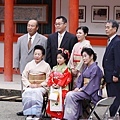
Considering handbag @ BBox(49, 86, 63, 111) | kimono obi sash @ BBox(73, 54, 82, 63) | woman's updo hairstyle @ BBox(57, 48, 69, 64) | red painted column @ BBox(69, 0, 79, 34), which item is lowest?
handbag @ BBox(49, 86, 63, 111)

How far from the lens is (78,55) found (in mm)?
9164

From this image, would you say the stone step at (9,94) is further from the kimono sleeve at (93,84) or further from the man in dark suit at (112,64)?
the man in dark suit at (112,64)

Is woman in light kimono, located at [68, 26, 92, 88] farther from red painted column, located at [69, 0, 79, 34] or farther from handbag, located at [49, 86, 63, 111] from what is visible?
red painted column, located at [69, 0, 79, 34]

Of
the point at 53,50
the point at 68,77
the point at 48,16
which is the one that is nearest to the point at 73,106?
the point at 68,77

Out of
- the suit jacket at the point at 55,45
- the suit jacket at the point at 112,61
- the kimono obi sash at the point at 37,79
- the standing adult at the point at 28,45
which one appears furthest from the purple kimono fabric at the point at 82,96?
the standing adult at the point at 28,45

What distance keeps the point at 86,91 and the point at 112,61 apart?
2.17 feet

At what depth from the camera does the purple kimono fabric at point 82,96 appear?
8.63 metres

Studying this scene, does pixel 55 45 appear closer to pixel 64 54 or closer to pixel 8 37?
pixel 64 54

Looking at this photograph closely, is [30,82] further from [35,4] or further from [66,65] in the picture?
[35,4]

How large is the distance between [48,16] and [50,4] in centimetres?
33

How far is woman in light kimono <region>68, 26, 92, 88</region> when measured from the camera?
29.9 feet

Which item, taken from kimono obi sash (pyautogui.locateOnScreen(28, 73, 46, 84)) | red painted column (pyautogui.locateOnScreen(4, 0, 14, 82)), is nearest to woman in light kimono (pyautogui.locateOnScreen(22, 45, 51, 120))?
kimono obi sash (pyautogui.locateOnScreen(28, 73, 46, 84))

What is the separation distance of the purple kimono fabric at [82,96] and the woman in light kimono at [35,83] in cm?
59

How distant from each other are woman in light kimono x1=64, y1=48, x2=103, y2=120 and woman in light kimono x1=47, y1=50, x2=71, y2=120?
25 cm
